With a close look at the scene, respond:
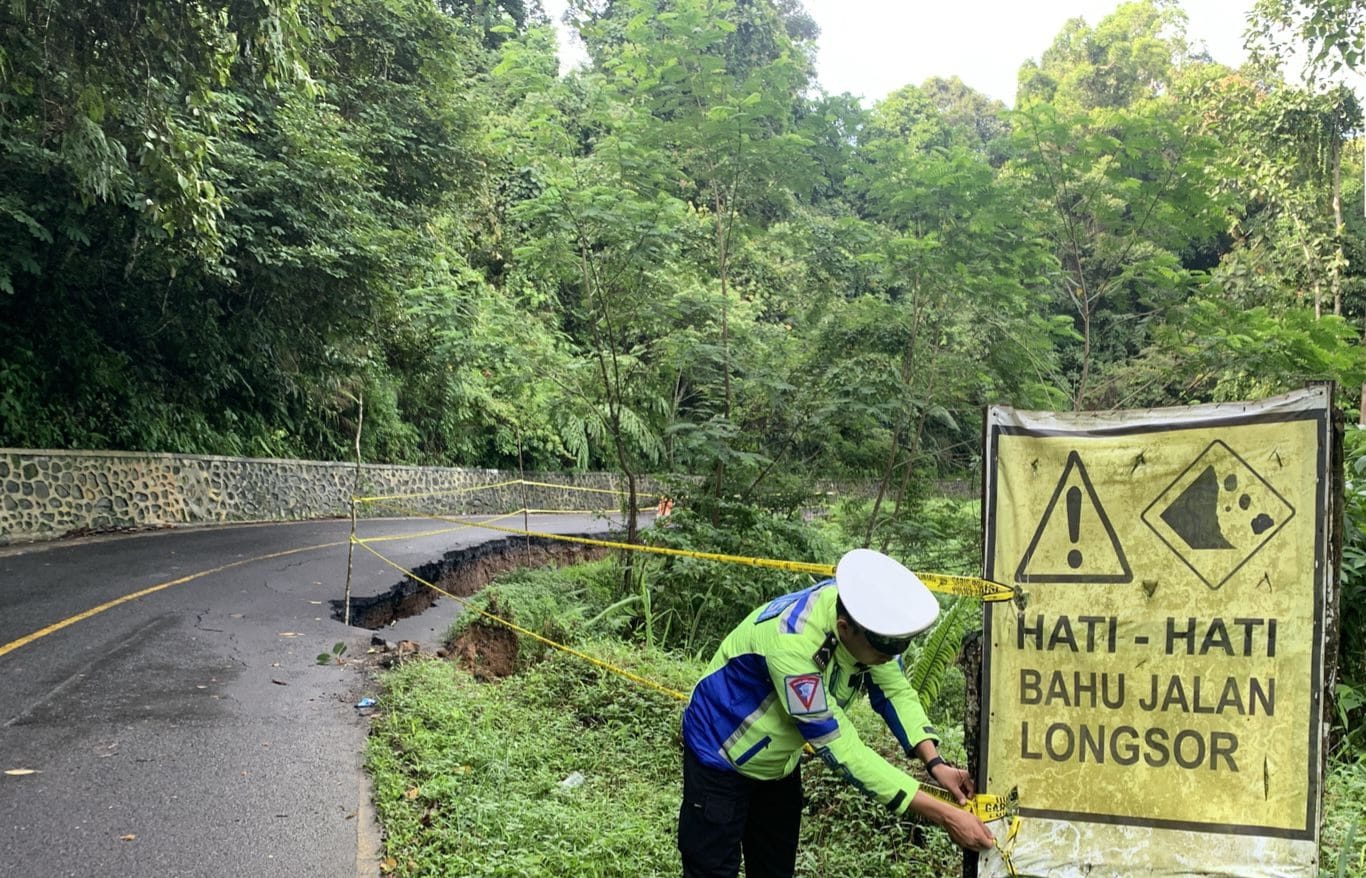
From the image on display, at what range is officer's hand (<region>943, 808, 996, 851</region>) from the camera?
2.42 metres

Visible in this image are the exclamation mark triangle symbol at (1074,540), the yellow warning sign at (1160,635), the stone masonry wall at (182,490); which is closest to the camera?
the yellow warning sign at (1160,635)

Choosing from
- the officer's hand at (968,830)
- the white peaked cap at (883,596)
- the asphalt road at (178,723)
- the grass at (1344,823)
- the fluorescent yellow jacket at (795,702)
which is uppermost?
the white peaked cap at (883,596)

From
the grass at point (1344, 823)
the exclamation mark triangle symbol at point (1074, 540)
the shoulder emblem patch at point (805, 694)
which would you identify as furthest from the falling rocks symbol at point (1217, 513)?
the grass at point (1344, 823)

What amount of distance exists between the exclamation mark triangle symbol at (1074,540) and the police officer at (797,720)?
0.37 meters

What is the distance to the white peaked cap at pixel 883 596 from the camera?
239 centimetres

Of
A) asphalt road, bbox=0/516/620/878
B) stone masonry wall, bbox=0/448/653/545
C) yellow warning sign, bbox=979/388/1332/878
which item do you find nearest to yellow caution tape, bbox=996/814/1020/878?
yellow warning sign, bbox=979/388/1332/878

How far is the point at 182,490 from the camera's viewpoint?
15062 millimetres

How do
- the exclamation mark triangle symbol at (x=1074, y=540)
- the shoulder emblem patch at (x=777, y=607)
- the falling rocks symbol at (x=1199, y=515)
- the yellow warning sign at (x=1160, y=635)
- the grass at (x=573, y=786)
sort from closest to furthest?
the yellow warning sign at (x=1160, y=635), the falling rocks symbol at (x=1199, y=515), the exclamation mark triangle symbol at (x=1074, y=540), the shoulder emblem patch at (x=777, y=607), the grass at (x=573, y=786)

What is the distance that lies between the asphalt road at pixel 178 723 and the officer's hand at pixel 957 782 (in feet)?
8.27

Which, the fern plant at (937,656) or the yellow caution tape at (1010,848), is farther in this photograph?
the fern plant at (937,656)

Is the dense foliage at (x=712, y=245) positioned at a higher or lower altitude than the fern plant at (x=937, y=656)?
higher

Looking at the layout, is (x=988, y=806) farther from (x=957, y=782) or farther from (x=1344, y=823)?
(x=1344, y=823)

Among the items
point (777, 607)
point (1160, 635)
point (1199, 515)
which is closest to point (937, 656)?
point (777, 607)

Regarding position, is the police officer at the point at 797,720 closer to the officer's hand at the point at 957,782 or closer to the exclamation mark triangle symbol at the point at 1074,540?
the officer's hand at the point at 957,782
